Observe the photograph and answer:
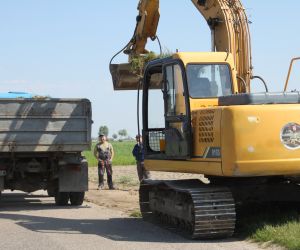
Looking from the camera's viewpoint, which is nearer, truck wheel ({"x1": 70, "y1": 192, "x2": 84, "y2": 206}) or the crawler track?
the crawler track

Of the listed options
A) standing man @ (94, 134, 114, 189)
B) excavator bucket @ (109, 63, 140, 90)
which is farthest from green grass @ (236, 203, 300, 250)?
standing man @ (94, 134, 114, 189)

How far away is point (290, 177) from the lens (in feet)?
33.0

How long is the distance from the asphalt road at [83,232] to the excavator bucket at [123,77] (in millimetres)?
2621

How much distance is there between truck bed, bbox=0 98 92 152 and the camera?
14055mm

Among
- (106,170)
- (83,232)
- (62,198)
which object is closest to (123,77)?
(62,198)

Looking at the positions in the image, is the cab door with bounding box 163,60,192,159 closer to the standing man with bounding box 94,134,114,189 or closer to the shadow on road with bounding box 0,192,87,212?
the shadow on road with bounding box 0,192,87,212

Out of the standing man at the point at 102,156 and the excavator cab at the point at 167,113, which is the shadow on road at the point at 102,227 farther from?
the standing man at the point at 102,156

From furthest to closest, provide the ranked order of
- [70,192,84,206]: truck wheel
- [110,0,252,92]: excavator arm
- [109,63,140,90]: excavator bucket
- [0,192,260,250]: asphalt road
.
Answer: [70,192,84,206]: truck wheel → [109,63,140,90]: excavator bucket → [110,0,252,92]: excavator arm → [0,192,260,250]: asphalt road

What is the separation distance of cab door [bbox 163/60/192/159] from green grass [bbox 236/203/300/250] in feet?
4.58

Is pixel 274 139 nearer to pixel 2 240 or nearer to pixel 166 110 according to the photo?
pixel 166 110

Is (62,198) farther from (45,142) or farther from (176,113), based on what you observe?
(176,113)

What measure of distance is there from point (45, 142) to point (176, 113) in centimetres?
490

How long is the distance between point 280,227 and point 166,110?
2.61 meters

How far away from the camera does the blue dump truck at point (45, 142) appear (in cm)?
1410
